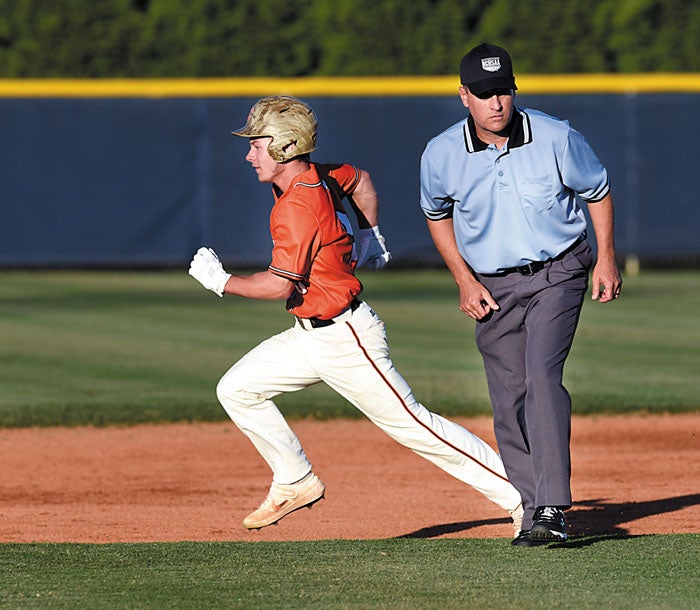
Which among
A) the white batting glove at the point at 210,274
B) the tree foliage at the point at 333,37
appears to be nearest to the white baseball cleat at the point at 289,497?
the white batting glove at the point at 210,274

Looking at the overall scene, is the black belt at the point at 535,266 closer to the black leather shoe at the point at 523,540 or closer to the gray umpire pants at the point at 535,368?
the gray umpire pants at the point at 535,368

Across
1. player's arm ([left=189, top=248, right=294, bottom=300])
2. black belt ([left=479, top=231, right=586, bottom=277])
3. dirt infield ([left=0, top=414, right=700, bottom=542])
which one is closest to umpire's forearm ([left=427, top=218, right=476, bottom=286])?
black belt ([left=479, top=231, right=586, bottom=277])

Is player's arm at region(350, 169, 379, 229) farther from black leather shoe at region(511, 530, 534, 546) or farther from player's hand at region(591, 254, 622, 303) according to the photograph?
black leather shoe at region(511, 530, 534, 546)

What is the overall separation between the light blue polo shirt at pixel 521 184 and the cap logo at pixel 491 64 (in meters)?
0.20

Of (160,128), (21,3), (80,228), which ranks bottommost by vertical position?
(80,228)

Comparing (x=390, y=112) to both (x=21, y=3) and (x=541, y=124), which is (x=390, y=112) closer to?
(x=21, y=3)

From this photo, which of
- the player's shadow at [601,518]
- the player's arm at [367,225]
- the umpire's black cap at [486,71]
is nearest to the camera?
the umpire's black cap at [486,71]

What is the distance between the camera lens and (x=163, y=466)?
7.98 meters

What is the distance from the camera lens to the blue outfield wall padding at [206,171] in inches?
739

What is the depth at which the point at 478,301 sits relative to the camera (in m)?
5.27

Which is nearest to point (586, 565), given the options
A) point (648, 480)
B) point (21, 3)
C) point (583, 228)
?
point (583, 228)

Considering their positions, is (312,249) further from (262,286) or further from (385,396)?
(385,396)

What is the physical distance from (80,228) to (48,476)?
11.6 m

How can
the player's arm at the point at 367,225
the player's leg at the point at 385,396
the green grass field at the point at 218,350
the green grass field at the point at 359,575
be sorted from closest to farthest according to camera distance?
the green grass field at the point at 359,575 → the player's leg at the point at 385,396 → the player's arm at the point at 367,225 → the green grass field at the point at 218,350
